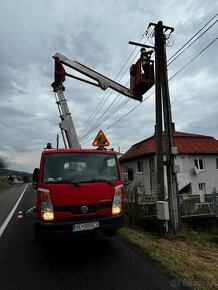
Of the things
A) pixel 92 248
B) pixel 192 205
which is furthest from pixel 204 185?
pixel 92 248

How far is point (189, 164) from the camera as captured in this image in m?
28.0

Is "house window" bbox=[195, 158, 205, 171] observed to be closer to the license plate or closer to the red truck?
the red truck

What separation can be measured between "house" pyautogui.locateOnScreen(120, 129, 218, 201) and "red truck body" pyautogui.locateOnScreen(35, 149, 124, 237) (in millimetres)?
19794

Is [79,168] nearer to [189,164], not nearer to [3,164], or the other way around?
[189,164]

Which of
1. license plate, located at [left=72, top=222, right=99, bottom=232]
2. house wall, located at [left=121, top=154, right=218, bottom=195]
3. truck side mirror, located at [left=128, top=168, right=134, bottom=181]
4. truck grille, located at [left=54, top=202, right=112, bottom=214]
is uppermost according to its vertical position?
house wall, located at [left=121, top=154, right=218, bottom=195]

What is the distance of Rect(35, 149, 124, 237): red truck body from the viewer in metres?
6.15

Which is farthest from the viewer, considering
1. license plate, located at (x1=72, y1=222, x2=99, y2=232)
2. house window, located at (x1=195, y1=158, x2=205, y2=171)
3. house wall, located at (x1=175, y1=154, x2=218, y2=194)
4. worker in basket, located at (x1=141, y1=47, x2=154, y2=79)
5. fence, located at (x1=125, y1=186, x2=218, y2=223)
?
house window, located at (x1=195, y1=158, x2=205, y2=171)

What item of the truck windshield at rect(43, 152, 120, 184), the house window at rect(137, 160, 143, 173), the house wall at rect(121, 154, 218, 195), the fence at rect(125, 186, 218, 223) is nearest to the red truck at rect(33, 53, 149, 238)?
the truck windshield at rect(43, 152, 120, 184)

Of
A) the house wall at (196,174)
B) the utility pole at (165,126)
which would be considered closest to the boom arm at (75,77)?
the utility pole at (165,126)

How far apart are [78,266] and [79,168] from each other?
2.01 m

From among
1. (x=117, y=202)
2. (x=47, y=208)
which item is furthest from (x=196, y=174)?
(x=47, y=208)

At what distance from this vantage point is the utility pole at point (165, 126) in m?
9.62

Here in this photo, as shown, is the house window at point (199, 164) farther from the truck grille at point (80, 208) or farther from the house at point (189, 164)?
the truck grille at point (80, 208)

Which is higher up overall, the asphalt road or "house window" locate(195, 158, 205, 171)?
"house window" locate(195, 158, 205, 171)
